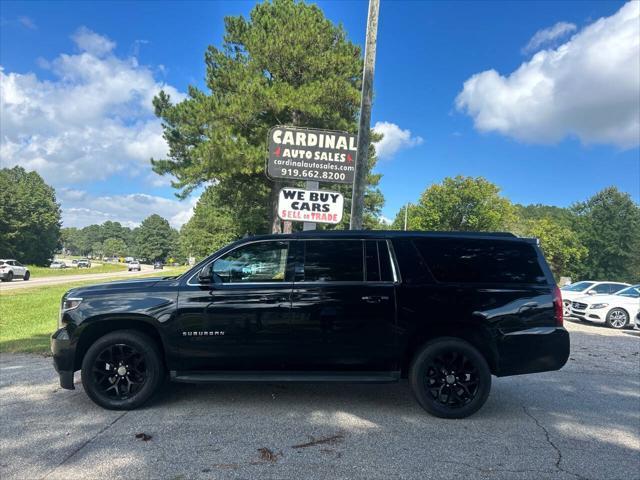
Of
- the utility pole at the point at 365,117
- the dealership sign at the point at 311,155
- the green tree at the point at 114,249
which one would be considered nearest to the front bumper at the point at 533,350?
the utility pole at the point at 365,117

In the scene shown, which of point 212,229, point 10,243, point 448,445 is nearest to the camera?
point 448,445

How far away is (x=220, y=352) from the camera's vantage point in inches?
165

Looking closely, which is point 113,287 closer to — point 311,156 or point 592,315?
point 311,156

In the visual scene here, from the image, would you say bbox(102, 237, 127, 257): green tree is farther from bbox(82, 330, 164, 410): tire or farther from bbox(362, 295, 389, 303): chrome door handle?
bbox(362, 295, 389, 303): chrome door handle

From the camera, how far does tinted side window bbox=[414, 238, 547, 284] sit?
4379mm

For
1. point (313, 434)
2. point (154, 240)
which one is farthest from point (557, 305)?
point (154, 240)

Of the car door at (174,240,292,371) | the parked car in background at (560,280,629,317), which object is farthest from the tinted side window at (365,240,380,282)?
the parked car in background at (560,280,629,317)

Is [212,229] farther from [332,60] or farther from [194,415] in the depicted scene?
[194,415]

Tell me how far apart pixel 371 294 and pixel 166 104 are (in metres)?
19.2

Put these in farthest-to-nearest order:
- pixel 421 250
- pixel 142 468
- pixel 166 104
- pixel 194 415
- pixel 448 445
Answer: pixel 166 104, pixel 421 250, pixel 194 415, pixel 448 445, pixel 142 468

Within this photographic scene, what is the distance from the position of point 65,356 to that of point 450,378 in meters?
3.97

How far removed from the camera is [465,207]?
49719mm

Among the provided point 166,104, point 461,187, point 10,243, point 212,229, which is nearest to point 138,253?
point 10,243

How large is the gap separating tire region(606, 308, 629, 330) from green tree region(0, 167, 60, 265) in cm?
6978
